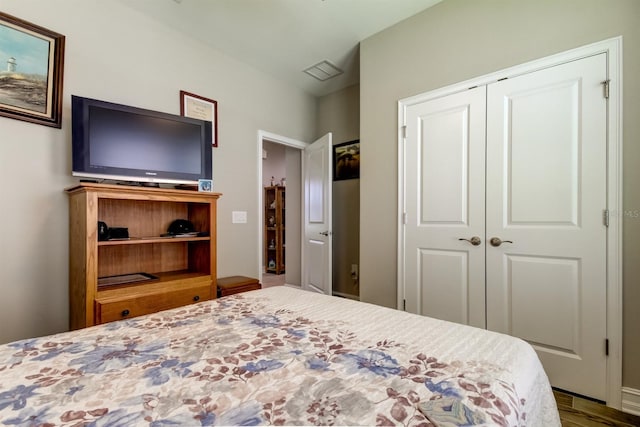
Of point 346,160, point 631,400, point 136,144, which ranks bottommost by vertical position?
point 631,400

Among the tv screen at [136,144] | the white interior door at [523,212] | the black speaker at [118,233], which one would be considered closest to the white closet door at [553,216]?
the white interior door at [523,212]

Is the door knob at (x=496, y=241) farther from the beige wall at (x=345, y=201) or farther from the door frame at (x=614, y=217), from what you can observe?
the beige wall at (x=345, y=201)

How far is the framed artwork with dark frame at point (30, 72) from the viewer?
69.2 inches

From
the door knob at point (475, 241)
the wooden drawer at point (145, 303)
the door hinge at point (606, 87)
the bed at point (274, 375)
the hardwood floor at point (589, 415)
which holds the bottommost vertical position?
the hardwood floor at point (589, 415)

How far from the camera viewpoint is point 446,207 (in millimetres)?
2271

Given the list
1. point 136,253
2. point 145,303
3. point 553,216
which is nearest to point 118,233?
point 136,253

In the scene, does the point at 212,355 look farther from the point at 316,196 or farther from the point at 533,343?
the point at 316,196

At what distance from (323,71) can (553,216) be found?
2.63 metres

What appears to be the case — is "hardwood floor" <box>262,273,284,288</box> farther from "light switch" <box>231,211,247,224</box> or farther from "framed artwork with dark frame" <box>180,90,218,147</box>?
"framed artwork with dark frame" <box>180,90,218,147</box>

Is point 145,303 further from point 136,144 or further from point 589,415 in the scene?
point 589,415

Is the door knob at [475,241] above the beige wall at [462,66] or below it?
below

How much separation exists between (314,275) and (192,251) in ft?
5.39

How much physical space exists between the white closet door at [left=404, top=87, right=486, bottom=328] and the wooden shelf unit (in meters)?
3.70

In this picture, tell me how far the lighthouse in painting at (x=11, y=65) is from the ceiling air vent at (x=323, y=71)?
94.0 inches
